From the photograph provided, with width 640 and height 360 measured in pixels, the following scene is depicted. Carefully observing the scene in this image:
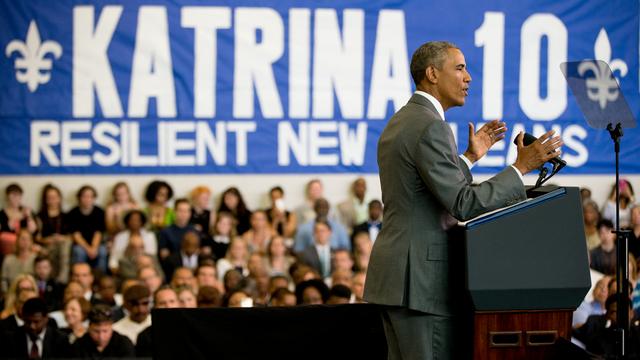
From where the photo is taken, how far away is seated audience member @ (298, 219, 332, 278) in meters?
8.01

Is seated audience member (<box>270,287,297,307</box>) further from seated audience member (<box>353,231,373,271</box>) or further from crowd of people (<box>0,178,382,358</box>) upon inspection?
seated audience member (<box>353,231,373,271</box>)

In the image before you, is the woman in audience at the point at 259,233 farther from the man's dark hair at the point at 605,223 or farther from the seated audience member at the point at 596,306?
the man's dark hair at the point at 605,223

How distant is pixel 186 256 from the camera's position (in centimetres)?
794

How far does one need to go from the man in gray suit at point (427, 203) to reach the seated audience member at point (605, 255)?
5508 mm

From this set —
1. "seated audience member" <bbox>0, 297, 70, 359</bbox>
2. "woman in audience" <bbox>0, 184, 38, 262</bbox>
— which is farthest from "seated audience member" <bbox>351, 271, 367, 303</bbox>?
"woman in audience" <bbox>0, 184, 38, 262</bbox>

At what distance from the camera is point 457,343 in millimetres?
2713

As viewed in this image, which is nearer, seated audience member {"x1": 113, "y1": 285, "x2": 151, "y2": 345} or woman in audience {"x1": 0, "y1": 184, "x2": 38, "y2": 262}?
seated audience member {"x1": 113, "y1": 285, "x2": 151, "y2": 345}

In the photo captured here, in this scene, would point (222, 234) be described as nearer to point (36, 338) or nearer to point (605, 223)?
point (36, 338)

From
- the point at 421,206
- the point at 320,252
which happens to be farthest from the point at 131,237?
the point at 421,206

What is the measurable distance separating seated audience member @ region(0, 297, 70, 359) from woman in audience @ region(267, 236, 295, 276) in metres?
2.22

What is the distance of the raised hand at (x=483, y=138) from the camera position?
2.90 m

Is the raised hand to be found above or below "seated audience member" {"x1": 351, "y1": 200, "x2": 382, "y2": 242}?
above

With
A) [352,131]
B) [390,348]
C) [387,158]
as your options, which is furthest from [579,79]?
[352,131]

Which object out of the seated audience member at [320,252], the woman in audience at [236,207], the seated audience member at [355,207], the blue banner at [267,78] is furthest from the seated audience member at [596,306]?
the woman in audience at [236,207]
